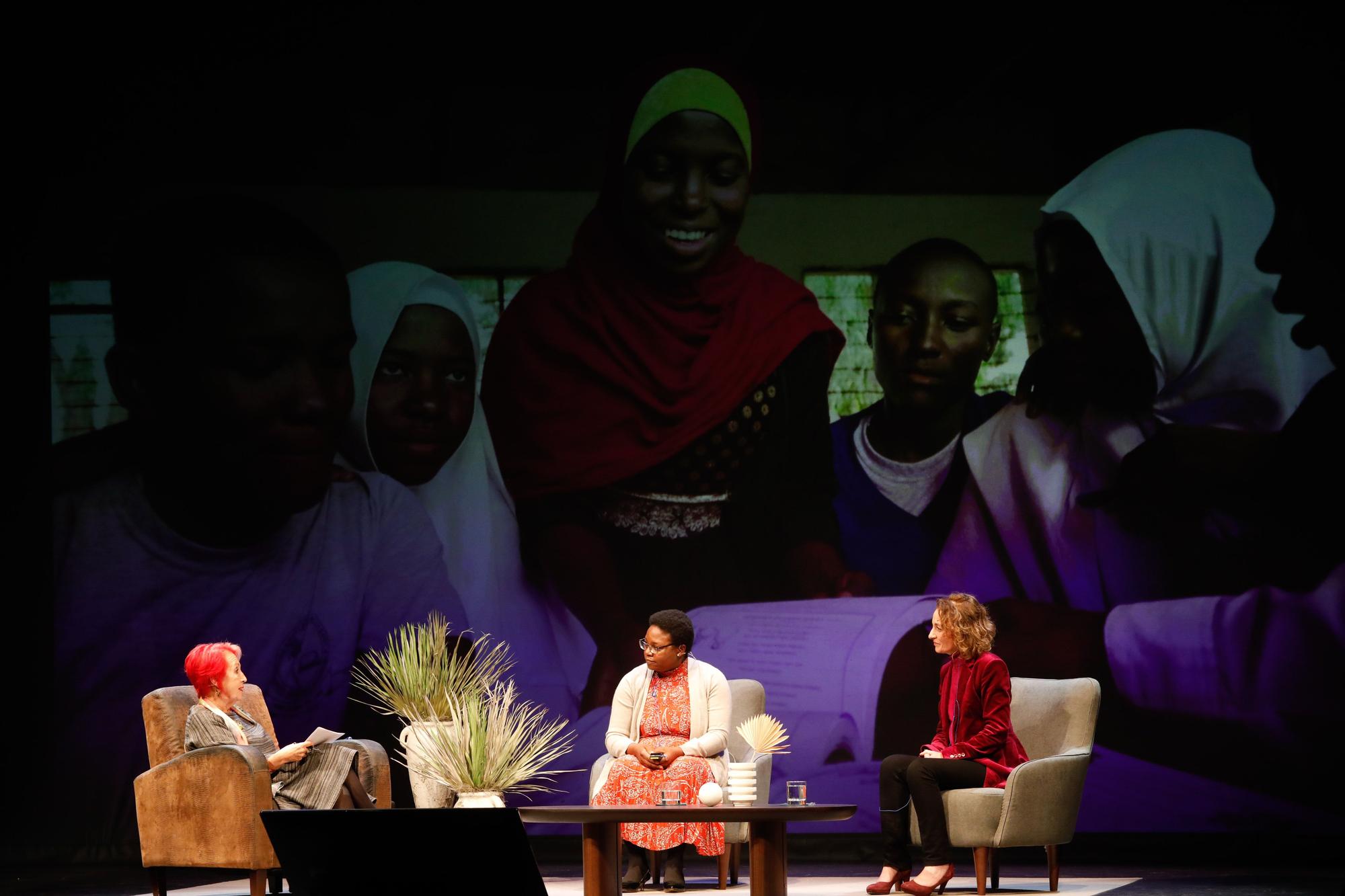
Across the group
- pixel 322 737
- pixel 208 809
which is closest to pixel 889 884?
pixel 322 737

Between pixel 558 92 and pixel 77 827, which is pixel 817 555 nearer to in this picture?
pixel 558 92

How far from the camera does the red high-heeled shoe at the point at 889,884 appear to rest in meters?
4.89

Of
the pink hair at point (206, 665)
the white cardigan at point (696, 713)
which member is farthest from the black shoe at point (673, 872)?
the pink hair at point (206, 665)

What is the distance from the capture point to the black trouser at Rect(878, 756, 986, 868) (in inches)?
193

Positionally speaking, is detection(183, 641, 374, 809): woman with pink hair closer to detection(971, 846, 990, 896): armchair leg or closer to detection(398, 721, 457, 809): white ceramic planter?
detection(398, 721, 457, 809): white ceramic planter

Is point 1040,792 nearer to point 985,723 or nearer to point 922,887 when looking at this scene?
point 985,723

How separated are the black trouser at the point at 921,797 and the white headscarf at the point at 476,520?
2.25 meters

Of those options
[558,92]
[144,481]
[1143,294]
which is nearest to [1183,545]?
[1143,294]

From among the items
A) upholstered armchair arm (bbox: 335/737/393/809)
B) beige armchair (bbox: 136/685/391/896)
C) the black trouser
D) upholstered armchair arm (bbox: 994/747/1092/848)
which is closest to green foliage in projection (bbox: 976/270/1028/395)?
upholstered armchair arm (bbox: 994/747/1092/848)

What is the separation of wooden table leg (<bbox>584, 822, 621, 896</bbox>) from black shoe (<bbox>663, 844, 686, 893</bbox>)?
31.6 inches

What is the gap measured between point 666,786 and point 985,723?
113 centimetres

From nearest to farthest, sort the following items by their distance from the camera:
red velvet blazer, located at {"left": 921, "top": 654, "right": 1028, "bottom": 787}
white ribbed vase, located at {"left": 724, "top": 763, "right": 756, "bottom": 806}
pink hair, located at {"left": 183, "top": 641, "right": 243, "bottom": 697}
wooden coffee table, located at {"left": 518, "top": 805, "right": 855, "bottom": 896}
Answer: wooden coffee table, located at {"left": 518, "top": 805, "right": 855, "bottom": 896} → white ribbed vase, located at {"left": 724, "top": 763, "right": 756, "bottom": 806} → pink hair, located at {"left": 183, "top": 641, "right": 243, "bottom": 697} → red velvet blazer, located at {"left": 921, "top": 654, "right": 1028, "bottom": 787}

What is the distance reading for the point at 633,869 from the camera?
5094mm

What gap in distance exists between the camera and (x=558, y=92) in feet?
23.9
